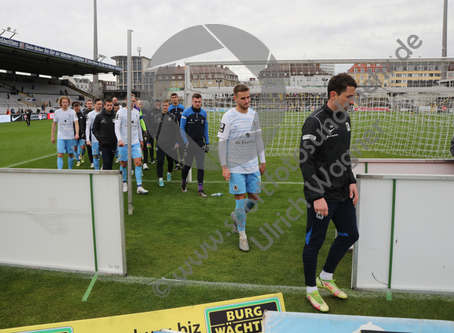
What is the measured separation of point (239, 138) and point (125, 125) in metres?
3.55

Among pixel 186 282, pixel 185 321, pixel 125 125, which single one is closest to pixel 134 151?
pixel 125 125

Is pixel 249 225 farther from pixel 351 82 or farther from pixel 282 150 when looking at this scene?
pixel 282 150

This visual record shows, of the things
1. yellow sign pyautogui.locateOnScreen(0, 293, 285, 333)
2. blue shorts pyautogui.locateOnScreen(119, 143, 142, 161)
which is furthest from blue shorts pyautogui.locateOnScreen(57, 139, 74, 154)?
yellow sign pyautogui.locateOnScreen(0, 293, 285, 333)

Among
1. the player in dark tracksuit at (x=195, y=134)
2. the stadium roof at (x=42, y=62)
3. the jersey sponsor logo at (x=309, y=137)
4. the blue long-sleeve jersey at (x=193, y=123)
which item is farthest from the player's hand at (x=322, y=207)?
the stadium roof at (x=42, y=62)

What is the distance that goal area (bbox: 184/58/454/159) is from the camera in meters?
9.32

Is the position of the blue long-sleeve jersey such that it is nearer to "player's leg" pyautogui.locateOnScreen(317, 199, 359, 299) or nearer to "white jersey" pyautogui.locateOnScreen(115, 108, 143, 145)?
"white jersey" pyautogui.locateOnScreen(115, 108, 143, 145)

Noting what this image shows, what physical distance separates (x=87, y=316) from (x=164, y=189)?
4.97m

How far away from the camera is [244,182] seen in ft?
14.3

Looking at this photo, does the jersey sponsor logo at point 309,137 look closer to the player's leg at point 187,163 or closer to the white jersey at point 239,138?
Answer: the white jersey at point 239,138

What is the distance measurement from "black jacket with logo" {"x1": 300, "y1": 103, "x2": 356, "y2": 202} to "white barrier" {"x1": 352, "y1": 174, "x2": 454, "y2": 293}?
40cm

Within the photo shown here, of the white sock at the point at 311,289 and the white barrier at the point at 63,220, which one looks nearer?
the white sock at the point at 311,289

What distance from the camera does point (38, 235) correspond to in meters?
3.77

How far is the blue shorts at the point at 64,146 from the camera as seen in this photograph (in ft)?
28.1

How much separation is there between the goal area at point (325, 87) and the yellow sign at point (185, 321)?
21.0 feet
